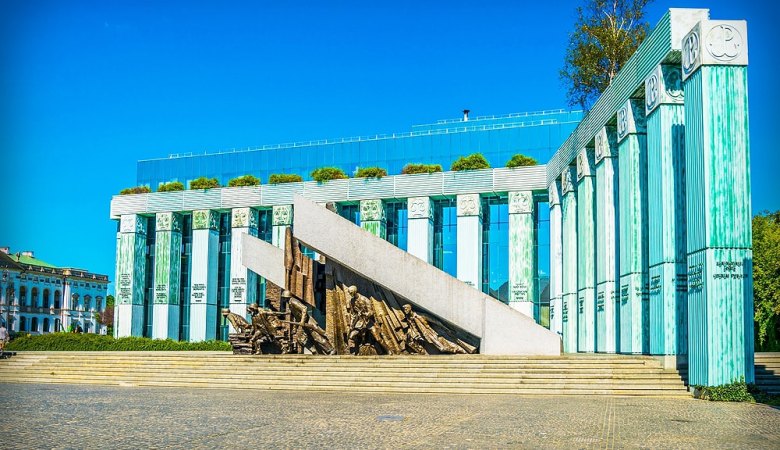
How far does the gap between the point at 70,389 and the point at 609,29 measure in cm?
2026

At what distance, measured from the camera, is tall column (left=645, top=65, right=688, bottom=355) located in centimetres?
1523

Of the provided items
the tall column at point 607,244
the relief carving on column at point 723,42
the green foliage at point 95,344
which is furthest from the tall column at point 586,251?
the green foliage at point 95,344

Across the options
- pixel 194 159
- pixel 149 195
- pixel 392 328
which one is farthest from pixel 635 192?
pixel 194 159

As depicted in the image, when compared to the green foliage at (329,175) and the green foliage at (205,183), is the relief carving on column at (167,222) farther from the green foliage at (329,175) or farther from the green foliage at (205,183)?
the green foliage at (329,175)

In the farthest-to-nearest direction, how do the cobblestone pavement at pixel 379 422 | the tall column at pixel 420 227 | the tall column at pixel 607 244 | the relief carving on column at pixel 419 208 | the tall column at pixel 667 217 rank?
the relief carving on column at pixel 419 208, the tall column at pixel 420 227, the tall column at pixel 607 244, the tall column at pixel 667 217, the cobblestone pavement at pixel 379 422

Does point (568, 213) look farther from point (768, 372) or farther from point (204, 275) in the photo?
point (204, 275)

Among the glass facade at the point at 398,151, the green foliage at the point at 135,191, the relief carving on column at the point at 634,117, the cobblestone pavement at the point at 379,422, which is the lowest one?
the cobblestone pavement at the point at 379,422

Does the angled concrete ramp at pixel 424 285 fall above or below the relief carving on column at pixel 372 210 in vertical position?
below

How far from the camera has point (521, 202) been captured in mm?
30750

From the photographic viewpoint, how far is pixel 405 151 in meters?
36.9

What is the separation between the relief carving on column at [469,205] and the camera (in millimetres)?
31359

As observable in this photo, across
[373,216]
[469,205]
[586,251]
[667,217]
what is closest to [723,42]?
[667,217]

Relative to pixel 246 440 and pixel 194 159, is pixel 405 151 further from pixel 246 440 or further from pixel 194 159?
pixel 246 440

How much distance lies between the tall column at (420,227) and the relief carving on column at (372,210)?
1.29 metres
